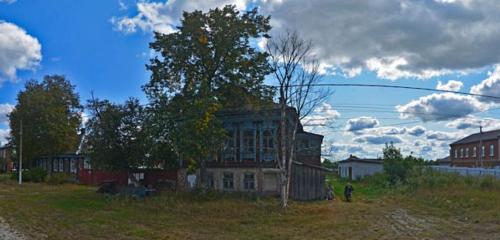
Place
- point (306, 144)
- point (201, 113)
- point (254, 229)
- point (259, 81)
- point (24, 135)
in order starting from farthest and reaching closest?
1. point (24, 135)
2. point (306, 144)
3. point (259, 81)
4. point (201, 113)
5. point (254, 229)

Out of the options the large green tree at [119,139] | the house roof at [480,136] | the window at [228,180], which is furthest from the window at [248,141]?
the house roof at [480,136]

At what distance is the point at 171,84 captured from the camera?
32.5 m

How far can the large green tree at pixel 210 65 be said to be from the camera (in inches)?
1220

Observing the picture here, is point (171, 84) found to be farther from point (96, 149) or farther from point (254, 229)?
point (254, 229)

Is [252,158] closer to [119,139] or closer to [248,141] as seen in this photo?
[248,141]

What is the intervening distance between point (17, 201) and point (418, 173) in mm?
29454

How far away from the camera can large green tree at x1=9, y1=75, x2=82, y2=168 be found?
5388 centimetres

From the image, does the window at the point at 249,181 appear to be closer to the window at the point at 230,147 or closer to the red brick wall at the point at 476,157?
the window at the point at 230,147

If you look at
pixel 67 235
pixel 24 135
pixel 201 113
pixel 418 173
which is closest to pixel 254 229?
pixel 67 235

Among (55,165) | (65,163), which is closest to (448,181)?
(65,163)

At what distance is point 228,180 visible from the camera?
32.9 meters

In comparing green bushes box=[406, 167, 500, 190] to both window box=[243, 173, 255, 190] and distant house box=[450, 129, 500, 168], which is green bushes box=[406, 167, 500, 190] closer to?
window box=[243, 173, 255, 190]

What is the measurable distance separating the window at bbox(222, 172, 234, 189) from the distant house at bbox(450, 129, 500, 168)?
45682mm

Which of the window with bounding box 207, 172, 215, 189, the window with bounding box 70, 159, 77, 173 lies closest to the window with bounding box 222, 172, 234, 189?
the window with bounding box 207, 172, 215, 189
